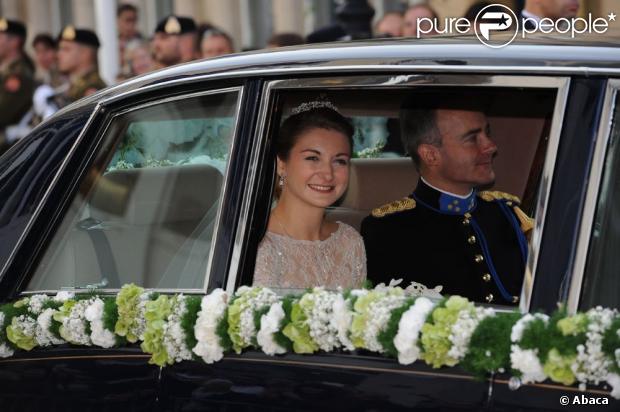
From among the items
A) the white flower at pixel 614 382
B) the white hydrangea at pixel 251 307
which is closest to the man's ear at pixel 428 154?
the white hydrangea at pixel 251 307

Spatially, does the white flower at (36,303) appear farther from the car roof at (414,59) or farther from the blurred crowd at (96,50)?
the blurred crowd at (96,50)

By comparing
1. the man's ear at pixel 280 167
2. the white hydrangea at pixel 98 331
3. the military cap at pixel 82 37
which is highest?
the military cap at pixel 82 37

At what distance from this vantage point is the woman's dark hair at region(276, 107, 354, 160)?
3648 millimetres

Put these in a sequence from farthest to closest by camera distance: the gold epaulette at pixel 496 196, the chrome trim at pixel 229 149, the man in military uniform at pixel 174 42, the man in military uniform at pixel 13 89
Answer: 1. the man in military uniform at pixel 13 89
2. the man in military uniform at pixel 174 42
3. the gold epaulette at pixel 496 196
4. the chrome trim at pixel 229 149

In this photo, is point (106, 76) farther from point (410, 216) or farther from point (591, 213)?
point (591, 213)

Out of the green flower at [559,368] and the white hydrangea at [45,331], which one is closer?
the green flower at [559,368]

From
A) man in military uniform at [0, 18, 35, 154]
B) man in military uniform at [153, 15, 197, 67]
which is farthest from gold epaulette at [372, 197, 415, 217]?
man in military uniform at [0, 18, 35, 154]

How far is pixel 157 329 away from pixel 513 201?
1.44 m

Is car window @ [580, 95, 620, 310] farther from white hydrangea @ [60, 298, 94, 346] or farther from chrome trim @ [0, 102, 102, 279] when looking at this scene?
chrome trim @ [0, 102, 102, 279]

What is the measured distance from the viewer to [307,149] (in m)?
3.82

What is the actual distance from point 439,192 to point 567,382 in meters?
1.44

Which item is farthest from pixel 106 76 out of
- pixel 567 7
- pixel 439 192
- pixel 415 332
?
pixel 415 332

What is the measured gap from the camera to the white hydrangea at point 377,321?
293 centimetres

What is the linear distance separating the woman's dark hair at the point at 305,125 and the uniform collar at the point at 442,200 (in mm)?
337
